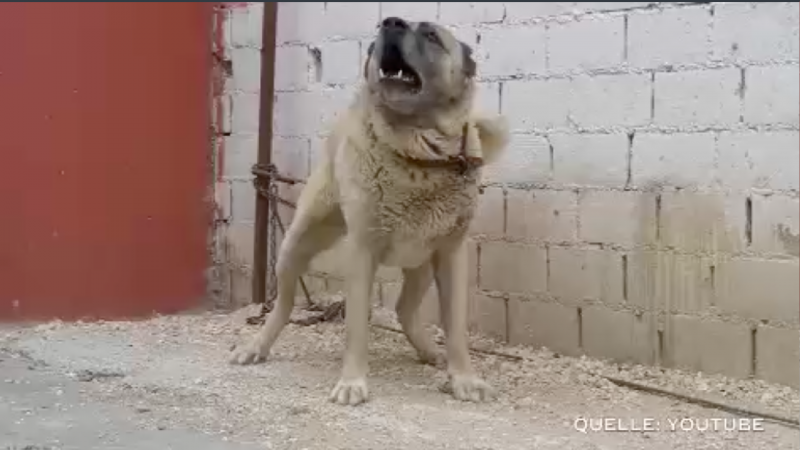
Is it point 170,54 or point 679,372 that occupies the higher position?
point 170,54

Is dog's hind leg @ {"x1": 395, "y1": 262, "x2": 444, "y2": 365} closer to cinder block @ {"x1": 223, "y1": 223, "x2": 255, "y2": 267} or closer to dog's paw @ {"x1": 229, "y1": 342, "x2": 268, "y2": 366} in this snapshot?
dog's paw @ {"x1": 229, "y1": 342, "x2": 268, "y2": 366}

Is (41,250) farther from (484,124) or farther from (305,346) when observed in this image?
(484,124)

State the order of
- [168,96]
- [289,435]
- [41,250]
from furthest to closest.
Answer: [168,96]
[41,250]
[289,435]

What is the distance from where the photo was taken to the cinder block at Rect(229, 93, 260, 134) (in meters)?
4.70

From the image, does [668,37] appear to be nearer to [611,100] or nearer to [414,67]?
[611,100]

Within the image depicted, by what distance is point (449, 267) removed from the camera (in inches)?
122

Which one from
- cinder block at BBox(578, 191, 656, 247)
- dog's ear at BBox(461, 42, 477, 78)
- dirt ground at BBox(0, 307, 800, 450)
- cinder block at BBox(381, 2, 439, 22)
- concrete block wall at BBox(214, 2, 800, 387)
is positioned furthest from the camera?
cinder block at BBox(381, 2, 439, 22)

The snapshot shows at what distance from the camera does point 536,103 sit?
3619 millimetres

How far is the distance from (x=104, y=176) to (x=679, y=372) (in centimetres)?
252

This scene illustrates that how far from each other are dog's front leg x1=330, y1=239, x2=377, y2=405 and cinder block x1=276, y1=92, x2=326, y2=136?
5.01 feet

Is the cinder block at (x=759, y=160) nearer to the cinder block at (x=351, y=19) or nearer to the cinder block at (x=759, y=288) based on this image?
the cinder block at (x=759, y=288)

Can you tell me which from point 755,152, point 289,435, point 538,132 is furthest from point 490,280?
point 289,435

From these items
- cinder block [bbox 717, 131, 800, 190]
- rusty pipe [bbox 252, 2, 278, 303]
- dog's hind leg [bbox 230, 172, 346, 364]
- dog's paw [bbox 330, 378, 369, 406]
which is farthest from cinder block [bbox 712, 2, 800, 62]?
rusty pipe [bbox 252, 2, 278, 303]

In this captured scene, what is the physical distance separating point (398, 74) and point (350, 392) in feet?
2.96
